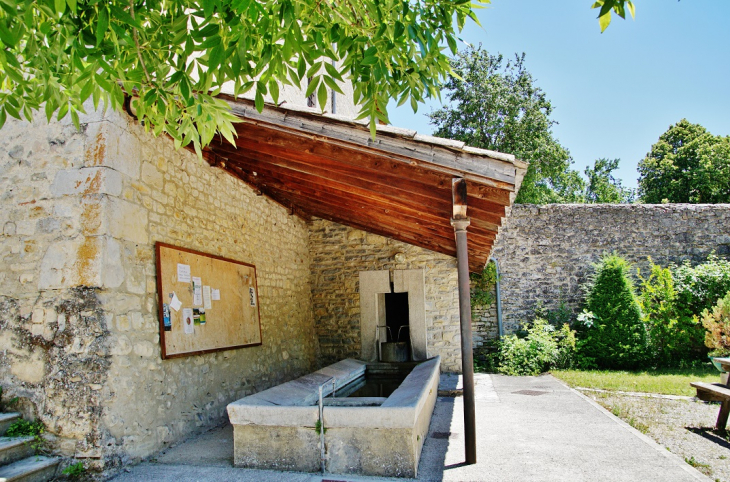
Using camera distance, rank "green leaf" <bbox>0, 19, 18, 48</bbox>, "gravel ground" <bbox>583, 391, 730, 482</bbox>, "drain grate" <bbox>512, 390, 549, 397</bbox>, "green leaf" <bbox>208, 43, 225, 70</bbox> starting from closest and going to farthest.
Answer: "green leaf" <bbox>0, 19, 18, 48</bbox>
"green leaf" <bbox>208, 43, 225, 70</bbox>
"gravel ground" <bbox>583, 391, 730, 482</bbox>
"drain grate" <bbox>512, 390, 549, 397</bbox>

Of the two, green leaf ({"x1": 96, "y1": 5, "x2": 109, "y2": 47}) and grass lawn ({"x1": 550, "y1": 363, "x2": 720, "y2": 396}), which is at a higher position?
green leaf ({"x1": 96, "y1": 5, "x2": 109, "y2": 47})

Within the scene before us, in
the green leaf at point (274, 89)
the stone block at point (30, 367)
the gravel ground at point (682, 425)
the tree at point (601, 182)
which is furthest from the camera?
the tree at point (601, 182)

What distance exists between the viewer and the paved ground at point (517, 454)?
344 cm

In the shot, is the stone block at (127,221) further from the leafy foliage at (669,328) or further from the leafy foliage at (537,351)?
the leafy foliage at (669,328)

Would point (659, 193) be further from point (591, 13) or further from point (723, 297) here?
point (591, 13)

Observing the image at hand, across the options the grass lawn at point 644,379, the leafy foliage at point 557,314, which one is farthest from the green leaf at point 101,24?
the leafy foliage at point 557,314

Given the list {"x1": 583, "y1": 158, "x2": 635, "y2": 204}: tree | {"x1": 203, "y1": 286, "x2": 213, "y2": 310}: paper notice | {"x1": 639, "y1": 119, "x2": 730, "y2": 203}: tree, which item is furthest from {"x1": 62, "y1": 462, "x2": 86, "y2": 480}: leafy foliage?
{"x1": 583, "y1": 158, "x2": 635, "y2": 204}: tree

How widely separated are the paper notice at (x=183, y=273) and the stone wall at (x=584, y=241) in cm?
721

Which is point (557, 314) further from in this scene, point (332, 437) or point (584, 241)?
point (332, 437)

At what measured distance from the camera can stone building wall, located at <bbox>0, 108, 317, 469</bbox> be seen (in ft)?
11.4

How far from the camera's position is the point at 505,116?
18.4 m

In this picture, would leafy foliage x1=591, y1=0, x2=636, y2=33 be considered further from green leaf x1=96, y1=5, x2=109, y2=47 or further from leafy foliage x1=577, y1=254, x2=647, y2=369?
leafy foliage x1=577, y1=254, x2=647, y2=369

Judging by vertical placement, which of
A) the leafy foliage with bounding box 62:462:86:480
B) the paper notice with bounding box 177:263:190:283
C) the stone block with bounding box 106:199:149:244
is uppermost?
the stone block with bounding box 106:199:149:244

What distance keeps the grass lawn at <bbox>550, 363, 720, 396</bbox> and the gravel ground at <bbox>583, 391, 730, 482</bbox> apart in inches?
25.4
